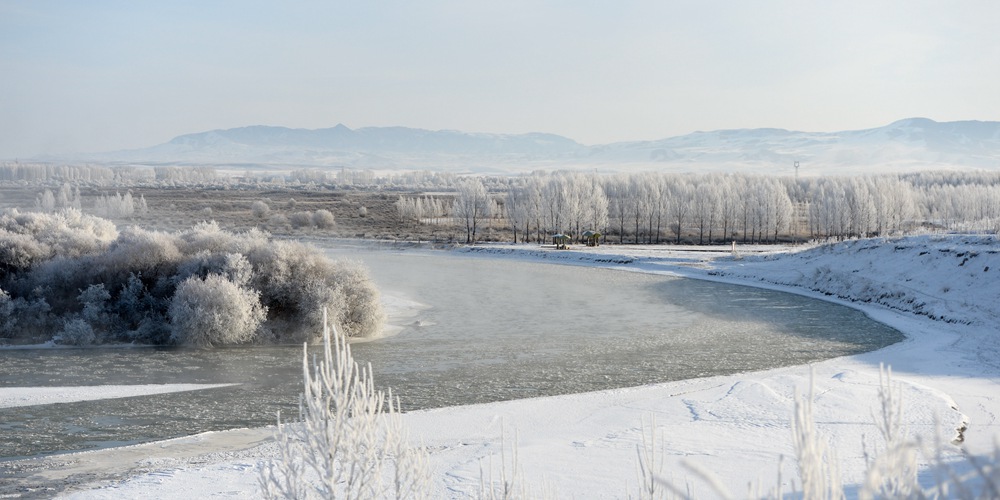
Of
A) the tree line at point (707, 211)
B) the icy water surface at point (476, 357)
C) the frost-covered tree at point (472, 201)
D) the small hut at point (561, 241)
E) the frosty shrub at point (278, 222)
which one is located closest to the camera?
the icy water surface at point (476, 357)

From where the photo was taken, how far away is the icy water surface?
1223 centimetres

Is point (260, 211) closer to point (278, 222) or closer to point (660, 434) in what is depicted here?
point (278, 222)

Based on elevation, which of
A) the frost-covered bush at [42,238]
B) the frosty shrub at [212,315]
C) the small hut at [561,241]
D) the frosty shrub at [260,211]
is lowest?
the small hut at [561,241]

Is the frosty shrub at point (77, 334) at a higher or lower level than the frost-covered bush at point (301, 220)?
higher

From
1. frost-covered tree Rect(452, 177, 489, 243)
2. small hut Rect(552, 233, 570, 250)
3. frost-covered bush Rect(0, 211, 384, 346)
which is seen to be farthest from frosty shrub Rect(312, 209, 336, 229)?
frost-covered bush Rect(0, 211, 384, 346)

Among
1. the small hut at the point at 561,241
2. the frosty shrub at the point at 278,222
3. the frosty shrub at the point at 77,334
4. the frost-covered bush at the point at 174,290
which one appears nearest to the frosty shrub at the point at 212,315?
the frost-covered bush at the point at 174,290

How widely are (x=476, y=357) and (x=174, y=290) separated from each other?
28.0 ft

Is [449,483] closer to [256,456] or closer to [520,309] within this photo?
[256,456]

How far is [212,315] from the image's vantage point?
1831 cm

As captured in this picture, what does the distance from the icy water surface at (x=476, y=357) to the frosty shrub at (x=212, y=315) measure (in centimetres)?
54

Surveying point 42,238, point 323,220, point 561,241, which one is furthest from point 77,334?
point 323,220

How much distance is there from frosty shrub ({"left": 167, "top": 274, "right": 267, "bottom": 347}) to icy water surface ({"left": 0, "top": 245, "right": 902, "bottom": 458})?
0.54 metres

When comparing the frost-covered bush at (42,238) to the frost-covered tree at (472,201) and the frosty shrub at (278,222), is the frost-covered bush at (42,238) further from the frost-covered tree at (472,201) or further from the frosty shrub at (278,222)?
the frosty shrub at (278,222)

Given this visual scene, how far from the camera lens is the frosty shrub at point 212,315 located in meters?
18.3
